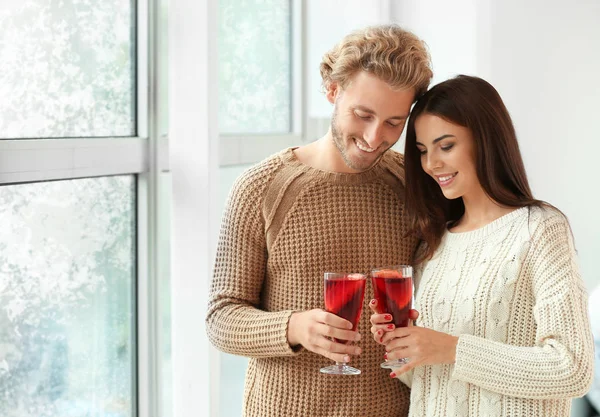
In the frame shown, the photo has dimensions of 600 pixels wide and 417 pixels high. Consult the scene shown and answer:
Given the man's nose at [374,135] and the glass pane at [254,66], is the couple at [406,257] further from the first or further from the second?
the glass pane at [254,66]

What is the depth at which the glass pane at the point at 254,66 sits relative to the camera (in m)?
2.90

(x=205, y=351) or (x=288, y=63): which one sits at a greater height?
(x=288, y=63)

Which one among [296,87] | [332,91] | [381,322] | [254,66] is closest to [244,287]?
[381,322]

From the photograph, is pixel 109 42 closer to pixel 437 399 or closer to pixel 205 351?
pixel 205 351

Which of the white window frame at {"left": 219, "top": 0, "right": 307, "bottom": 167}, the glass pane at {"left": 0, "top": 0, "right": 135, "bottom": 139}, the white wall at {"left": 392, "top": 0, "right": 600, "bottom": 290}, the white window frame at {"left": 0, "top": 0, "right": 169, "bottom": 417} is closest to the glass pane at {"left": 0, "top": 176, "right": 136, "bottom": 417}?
the white window frame at {"left": 0, "top": 0, "right": 169, "bottom": 417}

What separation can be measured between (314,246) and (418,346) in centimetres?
37

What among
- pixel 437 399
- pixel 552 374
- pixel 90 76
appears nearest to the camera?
pixel 552 374

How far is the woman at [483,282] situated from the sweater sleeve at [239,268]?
13.4 inches

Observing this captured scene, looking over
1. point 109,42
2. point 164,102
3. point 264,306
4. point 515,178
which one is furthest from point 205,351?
point 515,178

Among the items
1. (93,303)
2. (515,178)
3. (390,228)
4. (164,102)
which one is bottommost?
(93,303)

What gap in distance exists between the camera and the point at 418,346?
61.9 inches

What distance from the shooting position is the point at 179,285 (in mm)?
2385

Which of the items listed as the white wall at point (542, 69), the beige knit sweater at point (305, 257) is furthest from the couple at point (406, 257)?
the white wall at point (542, 69)

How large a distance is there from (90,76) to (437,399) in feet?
3.99
